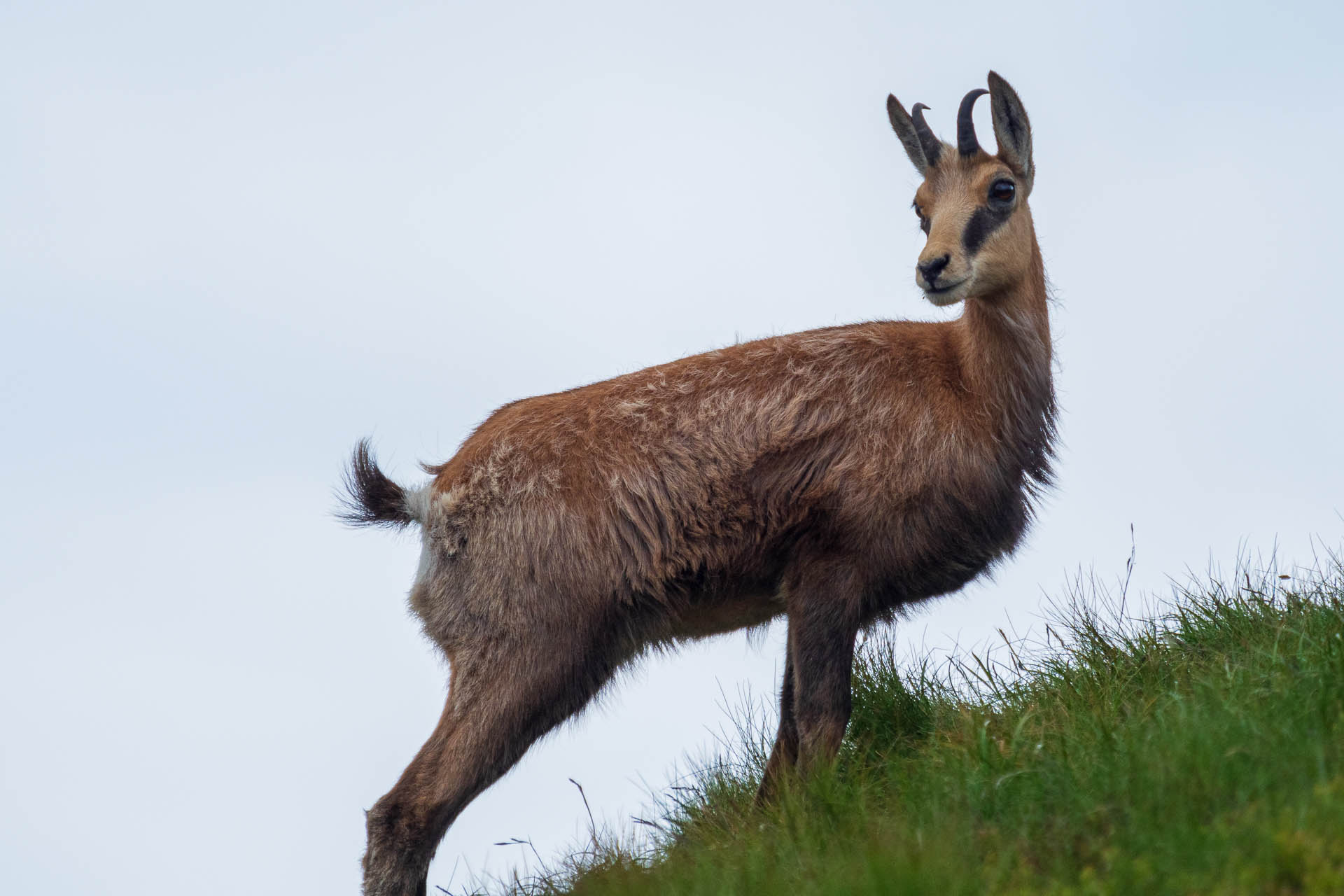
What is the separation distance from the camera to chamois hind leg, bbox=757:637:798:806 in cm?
534

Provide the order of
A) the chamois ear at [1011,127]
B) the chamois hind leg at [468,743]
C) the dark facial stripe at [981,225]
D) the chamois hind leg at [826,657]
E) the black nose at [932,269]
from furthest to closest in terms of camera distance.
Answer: the chamois ear at [1011,127], the dark facial stripe at [981,225], the black nose at [932,269], the chamois hind leg at [826,657], the chamois hind leg at [468,743]

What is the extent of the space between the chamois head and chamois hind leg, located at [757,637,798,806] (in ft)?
5.47

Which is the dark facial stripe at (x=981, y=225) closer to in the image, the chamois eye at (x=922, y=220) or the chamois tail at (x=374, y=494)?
the chamois eye at (x=922, y=220)

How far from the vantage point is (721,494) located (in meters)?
5.31

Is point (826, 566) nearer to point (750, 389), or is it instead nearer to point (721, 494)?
point (721, 494)

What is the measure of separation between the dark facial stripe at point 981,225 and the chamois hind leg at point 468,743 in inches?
91.5

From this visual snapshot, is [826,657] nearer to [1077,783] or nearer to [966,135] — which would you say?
[1077,783]

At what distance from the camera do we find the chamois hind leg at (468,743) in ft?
16.2

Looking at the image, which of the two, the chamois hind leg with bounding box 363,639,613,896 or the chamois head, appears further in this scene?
the chamois head

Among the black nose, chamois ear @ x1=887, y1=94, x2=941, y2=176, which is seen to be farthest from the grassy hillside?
chamois ear @ x1=887, y1=94, x2=941, y2=176

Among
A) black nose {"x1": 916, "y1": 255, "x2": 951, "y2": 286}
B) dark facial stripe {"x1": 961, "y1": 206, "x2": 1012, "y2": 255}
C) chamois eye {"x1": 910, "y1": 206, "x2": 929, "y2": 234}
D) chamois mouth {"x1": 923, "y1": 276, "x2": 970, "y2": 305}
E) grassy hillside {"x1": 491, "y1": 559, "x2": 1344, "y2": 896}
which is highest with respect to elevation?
chamois eye {"x1": 910, "y1": 206, "x2": 929, "y2": 234}

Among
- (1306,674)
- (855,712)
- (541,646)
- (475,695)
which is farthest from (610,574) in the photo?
(1306,674)

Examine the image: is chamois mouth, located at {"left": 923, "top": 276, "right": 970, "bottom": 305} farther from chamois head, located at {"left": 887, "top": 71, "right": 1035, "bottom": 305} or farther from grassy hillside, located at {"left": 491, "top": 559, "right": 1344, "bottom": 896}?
grassy hillside, located at {"left": 491, "top": 559, "right": 1344, "bottom": 896}

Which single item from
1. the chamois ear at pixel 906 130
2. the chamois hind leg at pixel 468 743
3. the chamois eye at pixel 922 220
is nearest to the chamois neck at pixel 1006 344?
the chamois eye at pixel 922 220
